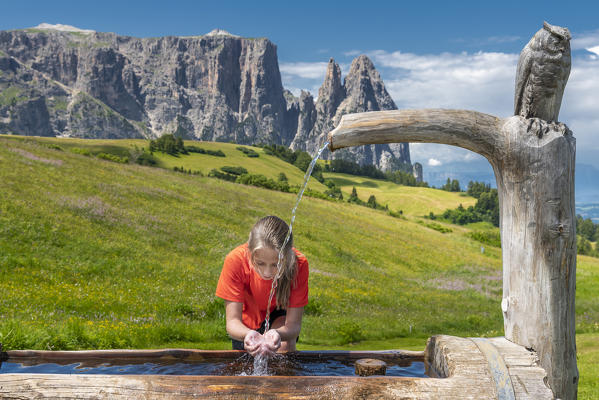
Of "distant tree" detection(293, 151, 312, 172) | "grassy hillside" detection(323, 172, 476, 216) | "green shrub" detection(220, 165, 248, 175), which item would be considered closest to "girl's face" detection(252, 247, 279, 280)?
"green shrub" detection(220, 165, 248, 175)

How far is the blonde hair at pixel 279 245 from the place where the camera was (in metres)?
5.25

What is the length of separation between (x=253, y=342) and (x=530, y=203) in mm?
3263

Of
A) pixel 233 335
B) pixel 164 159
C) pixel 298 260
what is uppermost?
pixel 164 159

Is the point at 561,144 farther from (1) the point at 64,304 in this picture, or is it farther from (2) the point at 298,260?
(1) the point at 64,304

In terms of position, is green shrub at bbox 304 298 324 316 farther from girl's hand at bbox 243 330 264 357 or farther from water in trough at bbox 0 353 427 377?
girl's hand at bbox 243 330 264 357

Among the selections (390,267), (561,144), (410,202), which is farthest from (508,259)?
(410,202)

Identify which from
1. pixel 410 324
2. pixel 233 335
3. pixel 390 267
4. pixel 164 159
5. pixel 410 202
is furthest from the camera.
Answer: pixel 410 202

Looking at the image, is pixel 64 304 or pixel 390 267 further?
pixel 390 267

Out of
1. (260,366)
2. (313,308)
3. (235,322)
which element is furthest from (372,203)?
(260,366)

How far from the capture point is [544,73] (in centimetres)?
475

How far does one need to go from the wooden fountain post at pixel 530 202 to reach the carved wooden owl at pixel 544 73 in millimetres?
63

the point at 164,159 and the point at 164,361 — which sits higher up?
the point at 164,159

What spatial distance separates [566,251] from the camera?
15.7ft

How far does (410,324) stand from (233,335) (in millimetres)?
11829
